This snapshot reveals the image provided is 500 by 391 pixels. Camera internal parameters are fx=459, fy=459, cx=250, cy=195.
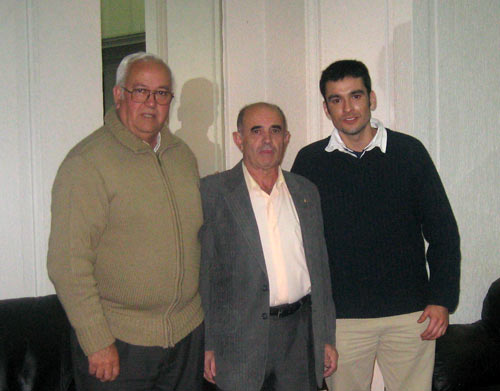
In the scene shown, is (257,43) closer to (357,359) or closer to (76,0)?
(76,0)

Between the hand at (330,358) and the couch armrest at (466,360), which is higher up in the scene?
the hand at (330,358)

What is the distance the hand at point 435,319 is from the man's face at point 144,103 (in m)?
1.31

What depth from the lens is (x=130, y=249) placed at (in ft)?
4.74

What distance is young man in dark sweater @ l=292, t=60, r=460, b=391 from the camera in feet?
6.23

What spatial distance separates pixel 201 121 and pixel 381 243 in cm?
129

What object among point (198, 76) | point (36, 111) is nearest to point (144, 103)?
point (36, 111)

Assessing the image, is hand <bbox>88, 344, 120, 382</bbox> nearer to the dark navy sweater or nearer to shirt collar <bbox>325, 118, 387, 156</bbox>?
the dark navy sweater

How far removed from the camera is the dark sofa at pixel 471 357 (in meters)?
2.30

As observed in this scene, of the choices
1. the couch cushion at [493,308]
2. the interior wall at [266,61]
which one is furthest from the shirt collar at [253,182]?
the couch cushion at [493,308]

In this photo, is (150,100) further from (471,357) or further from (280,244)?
(471,357)

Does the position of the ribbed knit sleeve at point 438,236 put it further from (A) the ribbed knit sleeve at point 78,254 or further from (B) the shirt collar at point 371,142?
(A) the ribbed knit sleeve at point 78,254

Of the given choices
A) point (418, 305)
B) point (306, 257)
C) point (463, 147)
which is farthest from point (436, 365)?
point (463, 147)

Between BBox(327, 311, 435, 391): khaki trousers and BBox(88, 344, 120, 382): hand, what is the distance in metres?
0.97

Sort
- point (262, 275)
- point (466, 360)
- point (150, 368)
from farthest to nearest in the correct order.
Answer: point (466, 360)
point (262, 275)
point (150, 368)
